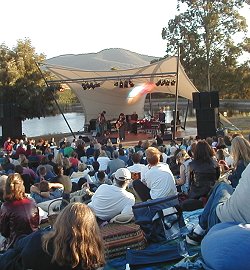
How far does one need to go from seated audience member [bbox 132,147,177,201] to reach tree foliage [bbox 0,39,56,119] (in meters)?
20.5

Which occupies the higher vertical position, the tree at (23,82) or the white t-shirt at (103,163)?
the tree at (23,82)

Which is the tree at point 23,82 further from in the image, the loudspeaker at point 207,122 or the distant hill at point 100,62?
the loudspeaker at point 207,122

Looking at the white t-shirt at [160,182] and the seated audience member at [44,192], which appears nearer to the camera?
the white t-shirt at [160,182]

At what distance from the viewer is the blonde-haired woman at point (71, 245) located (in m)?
2.41

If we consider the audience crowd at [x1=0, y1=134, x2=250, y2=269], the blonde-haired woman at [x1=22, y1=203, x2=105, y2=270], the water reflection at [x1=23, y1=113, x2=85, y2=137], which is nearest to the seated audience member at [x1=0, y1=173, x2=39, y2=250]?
the audience crowd at [x1=0, y1=134, x2=250, y2=269]

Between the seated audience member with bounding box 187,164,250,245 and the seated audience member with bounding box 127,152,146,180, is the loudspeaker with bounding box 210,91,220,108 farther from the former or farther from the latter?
the seated audience member with bounding box 187,164,250,245

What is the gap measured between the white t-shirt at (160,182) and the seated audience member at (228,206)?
133 centimetres

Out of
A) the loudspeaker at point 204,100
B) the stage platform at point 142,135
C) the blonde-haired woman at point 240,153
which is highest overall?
the loudspeaker at point 204,100

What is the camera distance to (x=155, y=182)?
16.7 feet

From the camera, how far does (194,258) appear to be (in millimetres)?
3383

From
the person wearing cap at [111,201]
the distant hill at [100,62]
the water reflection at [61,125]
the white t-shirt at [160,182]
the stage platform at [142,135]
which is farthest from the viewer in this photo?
the distant hill at [100,62]

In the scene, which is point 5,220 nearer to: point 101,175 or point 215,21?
point 101,175

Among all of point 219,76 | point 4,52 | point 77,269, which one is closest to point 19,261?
A: point 77,269

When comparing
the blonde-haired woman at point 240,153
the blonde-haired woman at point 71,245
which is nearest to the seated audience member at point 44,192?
the blonde-haired woman at point 240,153
